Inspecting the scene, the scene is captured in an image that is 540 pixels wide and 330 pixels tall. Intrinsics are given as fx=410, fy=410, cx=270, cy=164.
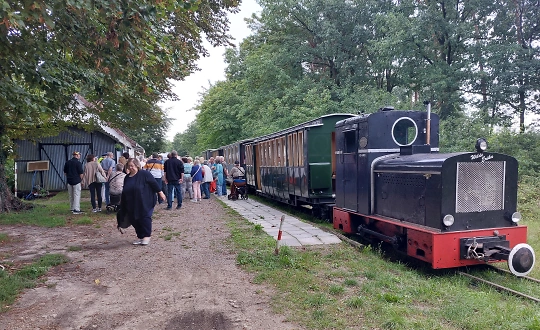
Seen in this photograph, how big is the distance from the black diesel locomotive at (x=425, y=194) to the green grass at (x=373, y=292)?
47 centimetres

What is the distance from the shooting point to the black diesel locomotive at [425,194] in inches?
239

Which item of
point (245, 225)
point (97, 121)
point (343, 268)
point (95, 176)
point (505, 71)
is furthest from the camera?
point (505, 71)

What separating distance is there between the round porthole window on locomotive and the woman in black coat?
465 centimetres

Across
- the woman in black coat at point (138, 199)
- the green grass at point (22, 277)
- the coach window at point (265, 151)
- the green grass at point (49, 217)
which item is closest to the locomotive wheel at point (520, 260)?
the woman in black coat at point (138, 199)

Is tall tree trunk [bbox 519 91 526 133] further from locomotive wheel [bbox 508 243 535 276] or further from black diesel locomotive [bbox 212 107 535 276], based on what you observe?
locomotive wheel [bbox 508 243 535 276]

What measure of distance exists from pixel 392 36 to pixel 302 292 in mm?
17374

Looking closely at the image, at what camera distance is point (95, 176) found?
480 inches

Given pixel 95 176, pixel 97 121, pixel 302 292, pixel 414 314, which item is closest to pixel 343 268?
pixel 302 292

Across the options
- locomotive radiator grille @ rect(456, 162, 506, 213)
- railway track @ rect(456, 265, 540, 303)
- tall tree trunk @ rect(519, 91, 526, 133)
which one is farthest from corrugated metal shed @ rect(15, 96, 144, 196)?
tall tree trunk @ rect(519, 91, 526, 133)

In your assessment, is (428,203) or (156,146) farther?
(156,146)

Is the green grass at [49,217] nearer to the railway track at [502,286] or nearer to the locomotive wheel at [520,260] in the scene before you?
the railway track at [502,286]

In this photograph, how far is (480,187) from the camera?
6332mm

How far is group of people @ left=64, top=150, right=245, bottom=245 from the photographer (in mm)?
7895

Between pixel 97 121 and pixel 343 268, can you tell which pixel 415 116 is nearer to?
pixel 343 268
